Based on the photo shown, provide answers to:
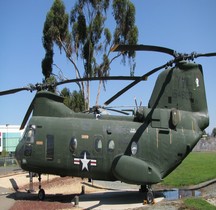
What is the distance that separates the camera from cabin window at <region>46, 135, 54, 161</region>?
14.2 metres

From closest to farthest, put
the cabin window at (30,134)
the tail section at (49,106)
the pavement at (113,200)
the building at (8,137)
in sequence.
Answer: the pavement at (113,200)
the cabin window at (30,134)
the tail section at (49,106)
the building at (8,137)

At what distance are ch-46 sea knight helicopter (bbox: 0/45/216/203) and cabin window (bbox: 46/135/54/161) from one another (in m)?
0.04

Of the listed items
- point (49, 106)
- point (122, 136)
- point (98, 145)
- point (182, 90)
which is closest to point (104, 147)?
point (98, 145)

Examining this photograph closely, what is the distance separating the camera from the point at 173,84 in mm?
15281

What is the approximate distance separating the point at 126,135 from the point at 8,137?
60818 mm

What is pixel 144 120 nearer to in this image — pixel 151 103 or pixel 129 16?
pixel 151 103

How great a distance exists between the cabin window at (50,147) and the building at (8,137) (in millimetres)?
56606

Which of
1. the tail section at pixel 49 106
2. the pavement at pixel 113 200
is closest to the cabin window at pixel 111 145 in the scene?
the pavement at pixel 113 200

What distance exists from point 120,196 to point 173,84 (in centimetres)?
575

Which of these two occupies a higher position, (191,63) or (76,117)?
(191,63)

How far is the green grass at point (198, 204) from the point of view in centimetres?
1119

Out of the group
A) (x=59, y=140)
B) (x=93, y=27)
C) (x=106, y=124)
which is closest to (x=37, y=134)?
(x=59, y=140)

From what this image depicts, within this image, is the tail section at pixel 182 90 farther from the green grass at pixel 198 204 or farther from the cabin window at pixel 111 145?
the green grass at pixel 198 204

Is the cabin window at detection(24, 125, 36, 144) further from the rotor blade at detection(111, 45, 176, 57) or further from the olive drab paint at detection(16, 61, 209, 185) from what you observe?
the rotor blade at detection(111, 45, 176, 57)
